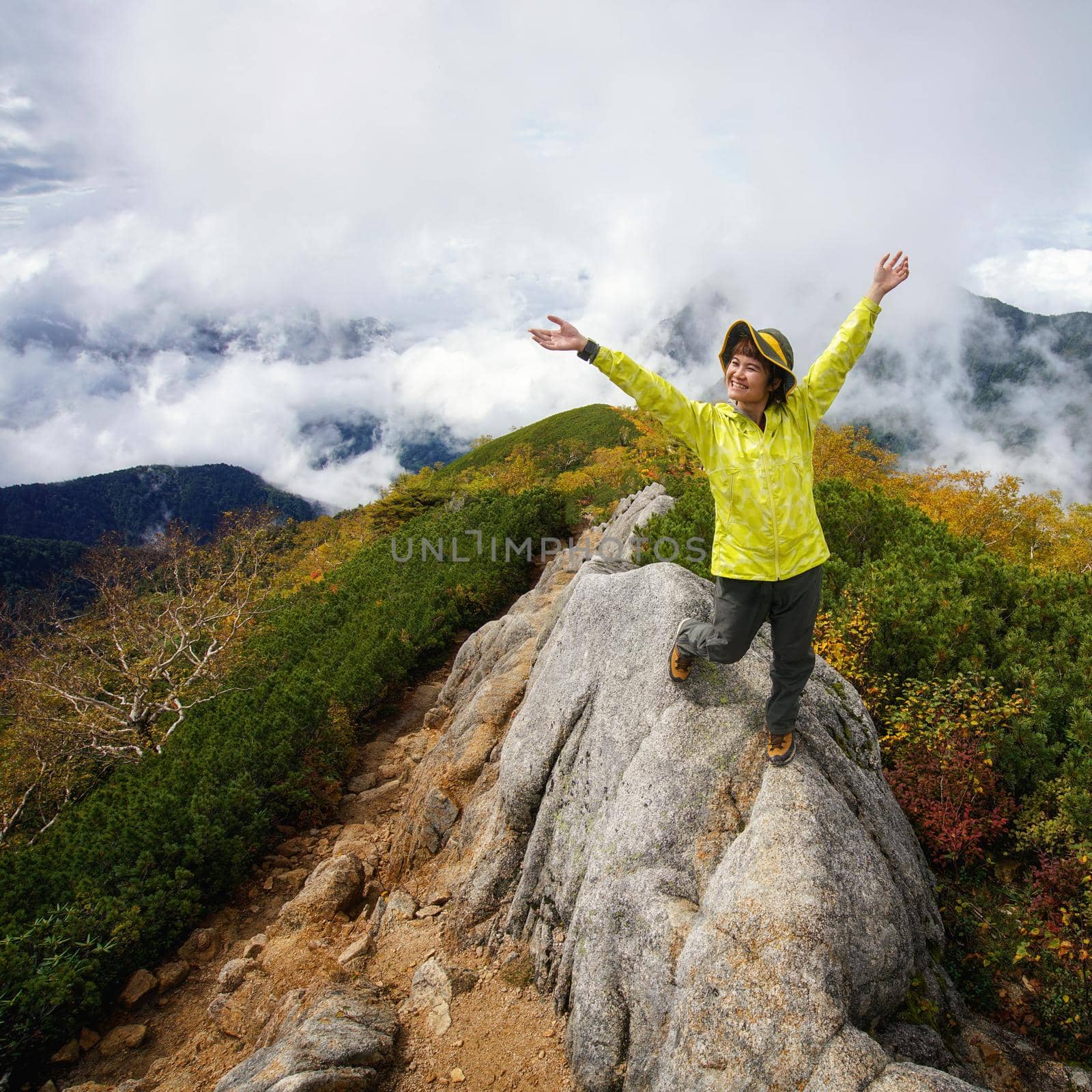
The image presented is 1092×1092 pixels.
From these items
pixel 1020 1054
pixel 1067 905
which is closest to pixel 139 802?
pixel 1020 1054

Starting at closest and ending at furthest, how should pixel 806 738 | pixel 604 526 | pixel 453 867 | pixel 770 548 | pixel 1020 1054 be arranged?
pixel 770 548, pixel 1020 1054, pixel 806 738, pixel 453 867, pixel 604 526

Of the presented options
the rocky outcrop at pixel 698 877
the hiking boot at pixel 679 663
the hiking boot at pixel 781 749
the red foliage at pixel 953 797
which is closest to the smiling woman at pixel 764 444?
the hiking boot at pixel 781 749

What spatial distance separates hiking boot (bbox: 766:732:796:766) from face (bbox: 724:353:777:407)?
2498 mm

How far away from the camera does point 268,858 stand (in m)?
9.62

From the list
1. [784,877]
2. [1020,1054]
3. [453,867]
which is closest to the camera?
[784,877]

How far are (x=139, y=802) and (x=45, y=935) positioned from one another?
1.95 m

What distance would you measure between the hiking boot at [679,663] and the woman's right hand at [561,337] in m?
2.56

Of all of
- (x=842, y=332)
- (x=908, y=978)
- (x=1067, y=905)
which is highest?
(x=842, y=332)

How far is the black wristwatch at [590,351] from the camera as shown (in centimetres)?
411

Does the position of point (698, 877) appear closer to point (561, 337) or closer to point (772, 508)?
point (772, 508)

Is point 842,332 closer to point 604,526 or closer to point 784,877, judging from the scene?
point 784,877

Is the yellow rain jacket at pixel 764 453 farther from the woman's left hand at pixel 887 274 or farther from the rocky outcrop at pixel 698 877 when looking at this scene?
the rocky outcrop at pixel 698 877

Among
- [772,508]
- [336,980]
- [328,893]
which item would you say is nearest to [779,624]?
[772,508]

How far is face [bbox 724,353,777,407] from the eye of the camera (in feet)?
13.2
